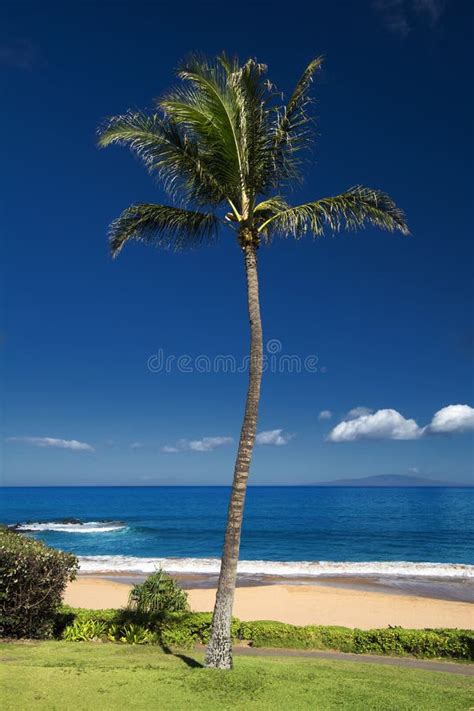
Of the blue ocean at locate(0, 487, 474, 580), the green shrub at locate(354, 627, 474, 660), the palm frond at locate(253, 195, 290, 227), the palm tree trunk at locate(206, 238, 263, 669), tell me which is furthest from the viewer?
the blue ocean at locate(0, 487, 474, 580)

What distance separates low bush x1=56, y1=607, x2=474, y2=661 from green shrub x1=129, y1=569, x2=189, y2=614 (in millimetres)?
382

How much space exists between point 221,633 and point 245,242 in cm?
778

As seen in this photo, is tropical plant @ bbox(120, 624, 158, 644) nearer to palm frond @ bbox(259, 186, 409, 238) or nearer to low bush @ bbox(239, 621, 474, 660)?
low bush @ bbox(239, 621, 474, 660)

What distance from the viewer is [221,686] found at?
324 inches

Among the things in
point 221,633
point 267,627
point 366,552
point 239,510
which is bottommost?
point 366,552

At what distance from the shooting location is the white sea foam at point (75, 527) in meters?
71.6

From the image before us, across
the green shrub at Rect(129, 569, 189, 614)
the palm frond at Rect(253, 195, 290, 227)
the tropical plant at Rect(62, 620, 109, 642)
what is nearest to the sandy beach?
the green shrub at Rect(129, 569, 189, 614)

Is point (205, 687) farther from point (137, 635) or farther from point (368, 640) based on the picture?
point (368, 640)

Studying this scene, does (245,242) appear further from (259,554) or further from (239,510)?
(259,554)

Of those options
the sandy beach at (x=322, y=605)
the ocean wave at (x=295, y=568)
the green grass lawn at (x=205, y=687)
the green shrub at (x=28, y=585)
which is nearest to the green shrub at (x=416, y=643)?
the green grass lawn at (x=205, y=687)

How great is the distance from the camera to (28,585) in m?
13.2

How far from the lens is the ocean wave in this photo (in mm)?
36844

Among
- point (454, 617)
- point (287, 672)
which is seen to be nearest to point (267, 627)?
point (287, 672)

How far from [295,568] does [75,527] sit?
47.5m
